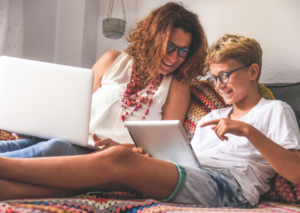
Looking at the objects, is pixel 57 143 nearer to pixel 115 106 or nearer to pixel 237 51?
pixel 115 106

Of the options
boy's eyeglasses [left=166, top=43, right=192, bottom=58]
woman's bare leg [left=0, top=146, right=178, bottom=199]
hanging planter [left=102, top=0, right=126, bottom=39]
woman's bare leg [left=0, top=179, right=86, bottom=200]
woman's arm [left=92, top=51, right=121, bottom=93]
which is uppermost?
hanging planter [left=102, top=0, right=126, bottom=39]

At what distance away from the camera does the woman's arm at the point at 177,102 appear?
1457mm

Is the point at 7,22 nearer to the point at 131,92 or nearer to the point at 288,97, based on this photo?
the point at 131,92

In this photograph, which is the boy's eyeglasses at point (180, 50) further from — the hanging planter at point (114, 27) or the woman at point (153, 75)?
the hanging planter at point (114, 27)

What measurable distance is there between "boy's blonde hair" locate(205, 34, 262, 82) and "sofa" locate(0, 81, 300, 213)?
20cm

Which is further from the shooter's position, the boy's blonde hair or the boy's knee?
the boy's blonde hair

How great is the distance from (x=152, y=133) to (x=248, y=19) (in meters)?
1.15

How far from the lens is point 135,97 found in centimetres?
148

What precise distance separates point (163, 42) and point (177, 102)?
32 centimetres

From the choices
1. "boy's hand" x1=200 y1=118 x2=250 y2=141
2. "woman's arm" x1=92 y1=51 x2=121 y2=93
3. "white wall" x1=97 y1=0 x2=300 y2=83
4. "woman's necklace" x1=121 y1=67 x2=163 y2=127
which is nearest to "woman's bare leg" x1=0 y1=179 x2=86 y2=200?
"boy's hand" x1=200 y1=118 x2=250 y2=141

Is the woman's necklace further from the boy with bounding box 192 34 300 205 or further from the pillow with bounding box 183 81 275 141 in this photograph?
the boy with bounding box 192 34 300 205

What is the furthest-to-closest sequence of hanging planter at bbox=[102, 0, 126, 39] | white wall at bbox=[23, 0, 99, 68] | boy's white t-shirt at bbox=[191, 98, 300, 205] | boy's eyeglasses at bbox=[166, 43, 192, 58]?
white wall at bbox=[23, 0, 99, 68] → hanging planter at bbox=[102, 0, 126, 39] → boy's eyeglasses at bbox=[166, 43, 192, 58] → boy's white t-shirt at bbox=[191, 98, 300, 205]

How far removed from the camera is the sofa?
2.07ft

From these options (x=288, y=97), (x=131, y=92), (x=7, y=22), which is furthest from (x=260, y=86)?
(x=7, y=22)
